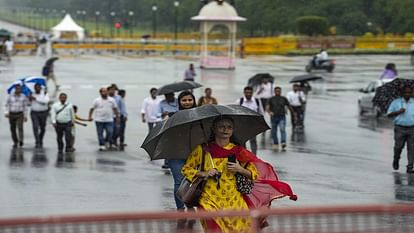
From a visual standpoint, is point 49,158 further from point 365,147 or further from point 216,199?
point 216,199

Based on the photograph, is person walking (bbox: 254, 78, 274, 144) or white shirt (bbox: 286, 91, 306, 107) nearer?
person walking (bbox: 254, 78, 274, 144)

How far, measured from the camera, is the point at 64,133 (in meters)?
19.2

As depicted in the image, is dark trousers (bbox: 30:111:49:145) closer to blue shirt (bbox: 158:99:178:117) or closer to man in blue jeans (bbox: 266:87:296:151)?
man in blue jeans (bbox: 266:87:296:151)

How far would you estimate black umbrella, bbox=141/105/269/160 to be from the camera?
8.09 m

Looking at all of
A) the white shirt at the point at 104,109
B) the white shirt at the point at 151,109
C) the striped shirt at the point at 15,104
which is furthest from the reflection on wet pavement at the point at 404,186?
the striped shirt at the point at 15,104

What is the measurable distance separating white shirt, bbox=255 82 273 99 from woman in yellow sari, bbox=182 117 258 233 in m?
15.2

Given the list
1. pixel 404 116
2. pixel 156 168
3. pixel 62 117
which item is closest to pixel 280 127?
pixel 156 168

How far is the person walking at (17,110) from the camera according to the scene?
1955 cm

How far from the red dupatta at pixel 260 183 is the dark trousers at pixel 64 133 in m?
11.0

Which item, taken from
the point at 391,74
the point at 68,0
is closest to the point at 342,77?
the point at 391,74

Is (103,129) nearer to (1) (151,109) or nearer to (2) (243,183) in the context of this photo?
(1) (151,109)

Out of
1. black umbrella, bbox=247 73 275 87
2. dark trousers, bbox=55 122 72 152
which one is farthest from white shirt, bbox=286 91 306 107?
dark trousers, bbox=55 122 72 152

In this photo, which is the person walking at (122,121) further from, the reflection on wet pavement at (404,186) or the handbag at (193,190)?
the handbag at (193,190)

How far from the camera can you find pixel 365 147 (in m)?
20.6
